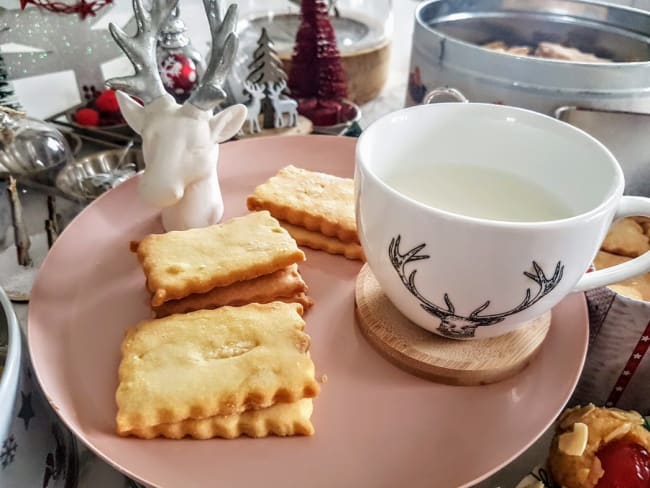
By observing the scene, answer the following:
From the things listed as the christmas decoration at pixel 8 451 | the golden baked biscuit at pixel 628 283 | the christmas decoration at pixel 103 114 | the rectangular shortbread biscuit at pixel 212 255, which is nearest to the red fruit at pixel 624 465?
the golden baked biscuit at pixel 628 283

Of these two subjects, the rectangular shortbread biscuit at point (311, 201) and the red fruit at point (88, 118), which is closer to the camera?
the rectangular shortbread biscuit at point (311, 201)

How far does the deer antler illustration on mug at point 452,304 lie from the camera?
305mm

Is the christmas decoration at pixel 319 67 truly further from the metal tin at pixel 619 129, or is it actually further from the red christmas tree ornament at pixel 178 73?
the metal tin at pixel 619 129

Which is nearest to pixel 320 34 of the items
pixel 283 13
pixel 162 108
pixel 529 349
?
pixel 283 13

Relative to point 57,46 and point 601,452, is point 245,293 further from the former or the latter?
point 57,46

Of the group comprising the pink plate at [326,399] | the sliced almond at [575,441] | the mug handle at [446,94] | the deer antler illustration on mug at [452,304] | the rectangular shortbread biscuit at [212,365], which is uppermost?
the mug handle at [446,94]

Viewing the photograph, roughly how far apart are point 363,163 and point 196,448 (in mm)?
166

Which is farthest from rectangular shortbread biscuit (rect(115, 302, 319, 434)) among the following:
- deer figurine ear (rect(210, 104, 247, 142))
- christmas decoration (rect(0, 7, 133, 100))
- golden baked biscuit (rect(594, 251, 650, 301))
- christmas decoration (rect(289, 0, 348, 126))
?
christmas decoration (rect(0, 7, 133, 100))

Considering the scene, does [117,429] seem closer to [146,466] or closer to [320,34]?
[146,466]

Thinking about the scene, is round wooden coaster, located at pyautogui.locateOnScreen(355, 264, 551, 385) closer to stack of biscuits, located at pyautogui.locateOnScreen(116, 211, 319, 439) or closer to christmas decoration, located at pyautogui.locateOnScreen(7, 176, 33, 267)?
stack of biscuits, located at pyautogui.locateOnScreen(116, 211, 319, 439)

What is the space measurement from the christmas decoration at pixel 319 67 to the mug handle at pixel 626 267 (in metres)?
0.39

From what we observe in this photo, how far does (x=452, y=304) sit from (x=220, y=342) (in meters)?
0.12

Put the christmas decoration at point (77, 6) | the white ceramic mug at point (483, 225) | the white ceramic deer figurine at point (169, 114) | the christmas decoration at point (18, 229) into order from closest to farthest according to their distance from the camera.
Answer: the white ceramic mug at point (483, 225)
the white ceramic deer figurine at point (169, 114)
the christmas decoration at point (18, 229)
the christmas decoration at point (77, 6)

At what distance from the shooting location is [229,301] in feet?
1.22
